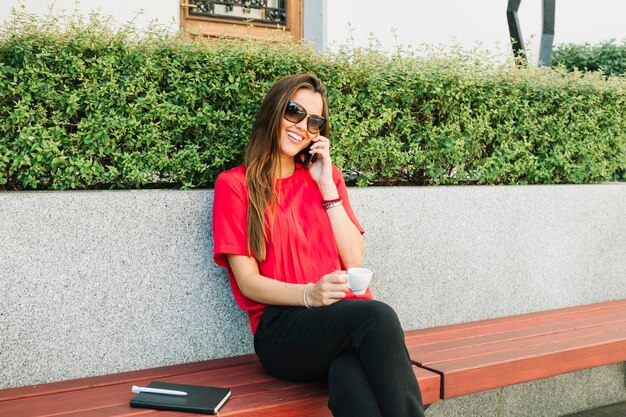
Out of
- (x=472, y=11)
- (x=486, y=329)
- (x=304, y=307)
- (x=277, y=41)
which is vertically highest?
(x=472, y=11)

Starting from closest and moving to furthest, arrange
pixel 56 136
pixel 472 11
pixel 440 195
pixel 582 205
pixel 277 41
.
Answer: pixel 56 136 → pixel 277 41 → pixel 440 195 → pixel 582 205 → pixel 472 11

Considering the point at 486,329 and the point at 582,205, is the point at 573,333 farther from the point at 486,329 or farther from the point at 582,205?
the point at 582,205

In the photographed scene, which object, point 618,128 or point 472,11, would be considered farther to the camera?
point 472,11

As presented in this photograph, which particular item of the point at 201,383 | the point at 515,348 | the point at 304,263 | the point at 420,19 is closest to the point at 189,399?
the point at 201,383

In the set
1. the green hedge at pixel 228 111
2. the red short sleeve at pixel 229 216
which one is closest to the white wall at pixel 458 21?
the green hedge at pixel 228 111

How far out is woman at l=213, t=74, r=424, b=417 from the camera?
2646 millimetres

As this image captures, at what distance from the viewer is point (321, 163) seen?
3.34m

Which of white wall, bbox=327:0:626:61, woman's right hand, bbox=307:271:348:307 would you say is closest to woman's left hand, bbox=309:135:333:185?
woman's right hand, bbox=307:271:348:307

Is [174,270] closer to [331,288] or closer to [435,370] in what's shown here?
[331,288]

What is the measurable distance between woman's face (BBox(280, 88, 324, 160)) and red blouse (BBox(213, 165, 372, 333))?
154 millimetres

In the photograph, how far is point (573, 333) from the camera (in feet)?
12.6

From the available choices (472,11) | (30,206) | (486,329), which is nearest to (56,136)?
(30,206)

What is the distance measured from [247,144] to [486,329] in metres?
1.65

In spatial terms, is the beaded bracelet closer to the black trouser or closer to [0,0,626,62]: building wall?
the black trouser
